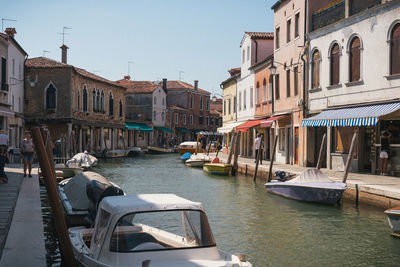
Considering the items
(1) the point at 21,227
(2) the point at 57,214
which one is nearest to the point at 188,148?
(1) the point at 21,227

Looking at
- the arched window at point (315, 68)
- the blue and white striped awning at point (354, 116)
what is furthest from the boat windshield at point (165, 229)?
the arched window at point (315, 68)

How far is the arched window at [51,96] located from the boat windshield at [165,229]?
1321 inches

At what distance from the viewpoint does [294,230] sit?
11125 millimetres

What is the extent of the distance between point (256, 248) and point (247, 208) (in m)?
4.85

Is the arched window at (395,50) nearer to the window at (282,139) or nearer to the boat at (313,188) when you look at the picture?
the boat at (313,188)

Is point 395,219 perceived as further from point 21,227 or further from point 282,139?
point 282,139

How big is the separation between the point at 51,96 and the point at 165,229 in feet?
111

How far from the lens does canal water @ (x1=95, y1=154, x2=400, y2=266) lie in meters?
8.84

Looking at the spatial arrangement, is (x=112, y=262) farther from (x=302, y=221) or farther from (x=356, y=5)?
(x=356, y=5)

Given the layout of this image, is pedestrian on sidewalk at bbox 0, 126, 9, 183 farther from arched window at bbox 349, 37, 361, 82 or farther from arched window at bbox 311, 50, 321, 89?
arched window at bbox 311, 50, 321, 89

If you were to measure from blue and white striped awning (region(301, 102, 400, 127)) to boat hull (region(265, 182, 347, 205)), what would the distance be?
3.13 metres

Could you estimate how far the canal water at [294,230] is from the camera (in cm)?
884

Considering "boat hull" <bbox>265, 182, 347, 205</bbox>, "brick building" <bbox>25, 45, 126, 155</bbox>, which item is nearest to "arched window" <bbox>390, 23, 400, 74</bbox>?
"boat hull" <bbox>265, 182, 347, 205</bbox>

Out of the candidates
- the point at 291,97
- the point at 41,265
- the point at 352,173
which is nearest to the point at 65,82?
the point at 291,97
